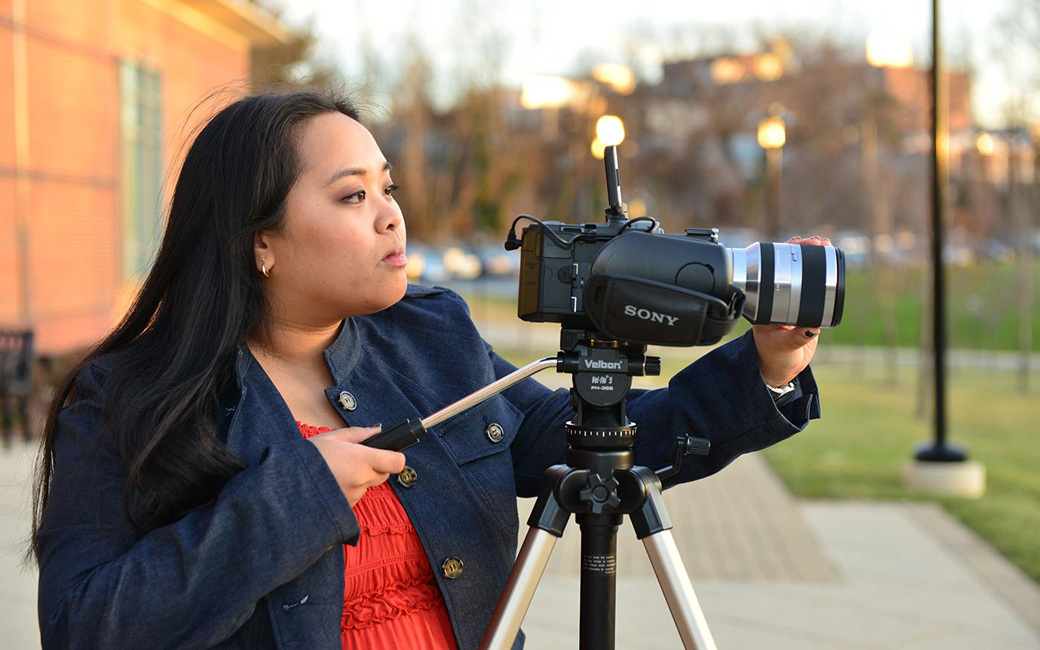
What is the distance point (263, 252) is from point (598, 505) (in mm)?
731

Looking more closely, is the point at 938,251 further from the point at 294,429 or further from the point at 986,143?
the point at 986,143

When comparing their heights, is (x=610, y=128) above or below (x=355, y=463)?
above

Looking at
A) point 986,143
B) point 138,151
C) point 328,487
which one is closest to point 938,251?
point 328,487

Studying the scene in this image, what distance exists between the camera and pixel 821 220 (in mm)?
33938

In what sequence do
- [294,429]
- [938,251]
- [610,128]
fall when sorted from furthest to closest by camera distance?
[610,128]
[938,251]
[294,429]

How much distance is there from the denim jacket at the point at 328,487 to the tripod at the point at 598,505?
0.19 metres

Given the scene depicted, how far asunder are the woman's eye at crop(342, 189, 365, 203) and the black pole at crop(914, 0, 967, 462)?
262 inches

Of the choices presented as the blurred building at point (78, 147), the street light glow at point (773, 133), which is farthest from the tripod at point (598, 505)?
the street light glow at point (773, 133)

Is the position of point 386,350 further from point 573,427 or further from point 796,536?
point 796,536

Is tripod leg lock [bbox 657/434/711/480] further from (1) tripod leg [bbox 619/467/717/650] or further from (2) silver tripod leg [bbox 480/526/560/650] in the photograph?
(2) silver tripod leg [bbox 480/526/560/650]

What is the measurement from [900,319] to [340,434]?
Result: 30014 mm

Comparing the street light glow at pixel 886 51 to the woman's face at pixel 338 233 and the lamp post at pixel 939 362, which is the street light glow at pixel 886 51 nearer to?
the lamp post at pixel 939 362

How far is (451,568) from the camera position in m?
1.88

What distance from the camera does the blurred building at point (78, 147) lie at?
11.1 meters
